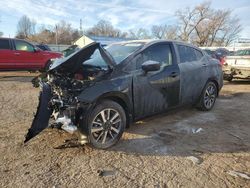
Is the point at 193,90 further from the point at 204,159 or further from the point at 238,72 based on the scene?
the point at 238,72

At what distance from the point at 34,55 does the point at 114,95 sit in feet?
36.3

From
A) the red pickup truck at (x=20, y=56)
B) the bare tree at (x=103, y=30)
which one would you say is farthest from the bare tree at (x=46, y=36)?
the red pickup truck at (x=20, y=56)

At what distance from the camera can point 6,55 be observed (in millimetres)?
13016

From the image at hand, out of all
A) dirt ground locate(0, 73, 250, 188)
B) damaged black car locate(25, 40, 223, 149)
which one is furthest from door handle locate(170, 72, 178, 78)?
dirt ground locate(0, 73, 250, 188)

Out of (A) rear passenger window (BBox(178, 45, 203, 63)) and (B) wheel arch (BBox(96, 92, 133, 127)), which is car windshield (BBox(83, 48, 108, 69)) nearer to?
(B) wheel arch (BBox(96, 92, 133, 127))

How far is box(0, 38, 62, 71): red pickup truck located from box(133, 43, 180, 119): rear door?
8.76 m

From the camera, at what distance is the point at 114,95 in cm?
421

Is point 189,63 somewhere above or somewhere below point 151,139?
above

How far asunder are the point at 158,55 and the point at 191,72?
1044 millimetres

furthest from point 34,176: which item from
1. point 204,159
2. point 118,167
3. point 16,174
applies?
point 204,159

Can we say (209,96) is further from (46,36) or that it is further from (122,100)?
(46,36)

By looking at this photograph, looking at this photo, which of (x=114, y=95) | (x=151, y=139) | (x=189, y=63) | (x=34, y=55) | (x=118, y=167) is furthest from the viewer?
(x=34, y=55)

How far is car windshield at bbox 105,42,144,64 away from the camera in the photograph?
4676 mm

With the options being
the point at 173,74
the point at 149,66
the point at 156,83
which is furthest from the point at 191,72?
the point at 149,66
